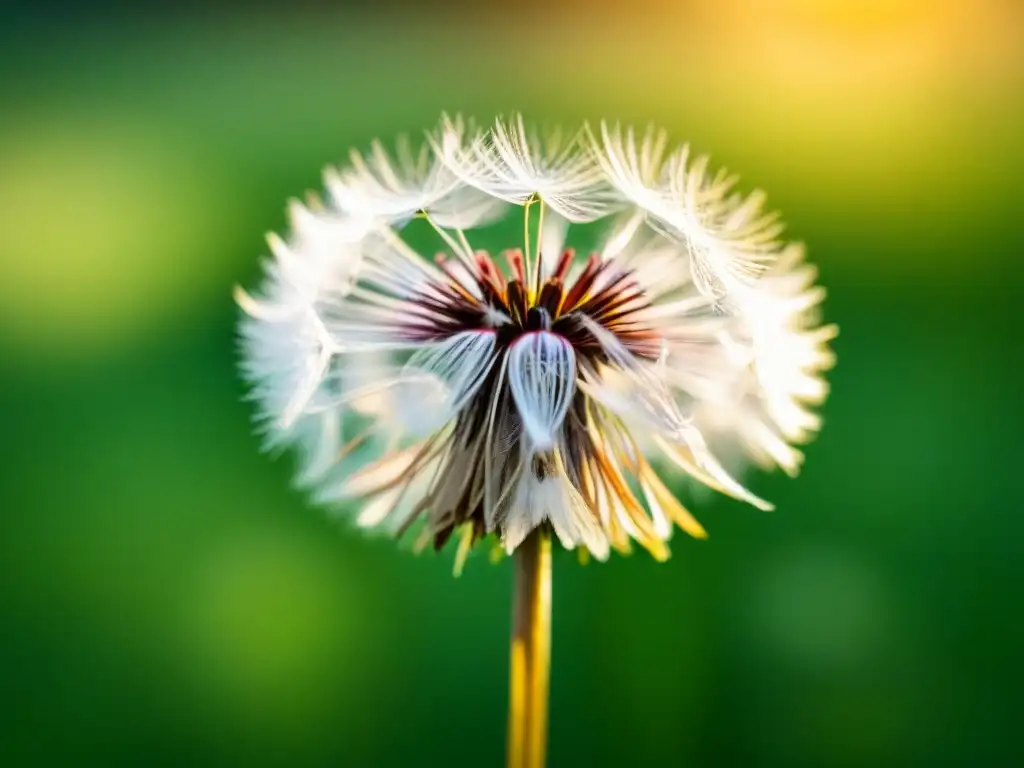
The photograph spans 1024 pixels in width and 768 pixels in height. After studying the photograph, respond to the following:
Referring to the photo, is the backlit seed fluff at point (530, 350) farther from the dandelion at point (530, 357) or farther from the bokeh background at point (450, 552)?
the bokeh background at point (450, 552)

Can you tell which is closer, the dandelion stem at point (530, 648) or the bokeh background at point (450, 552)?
the dandelion stem at point (530, 648)

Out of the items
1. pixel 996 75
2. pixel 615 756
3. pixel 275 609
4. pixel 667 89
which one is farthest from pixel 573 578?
pixel 996 75

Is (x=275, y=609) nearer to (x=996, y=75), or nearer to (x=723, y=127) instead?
(x=723, y=127)

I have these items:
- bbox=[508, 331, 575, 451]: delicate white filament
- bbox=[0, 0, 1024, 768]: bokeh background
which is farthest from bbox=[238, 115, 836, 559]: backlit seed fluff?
bbox=[0, 0, 1024, 768]: bokeh background

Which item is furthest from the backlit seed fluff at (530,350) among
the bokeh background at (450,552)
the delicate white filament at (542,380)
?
the bokeh background at (450,552)

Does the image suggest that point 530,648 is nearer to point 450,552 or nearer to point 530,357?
point 530,357

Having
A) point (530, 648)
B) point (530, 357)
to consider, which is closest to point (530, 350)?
point (530, 357)

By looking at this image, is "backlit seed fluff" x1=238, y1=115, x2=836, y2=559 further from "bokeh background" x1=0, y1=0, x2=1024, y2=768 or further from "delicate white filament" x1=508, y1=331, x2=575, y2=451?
"bokeh background" x1=0, y1=0, x2=1024, y2=768
